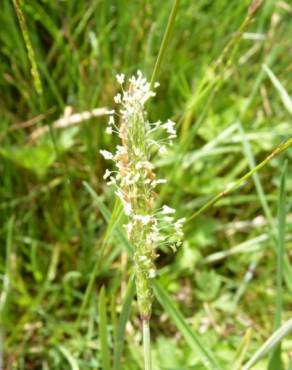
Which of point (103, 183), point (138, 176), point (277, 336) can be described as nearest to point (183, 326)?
point (277, 336)

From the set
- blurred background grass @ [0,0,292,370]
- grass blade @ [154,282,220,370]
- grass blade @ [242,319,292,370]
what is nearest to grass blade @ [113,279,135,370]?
grass blade @ [154,282,220,370]

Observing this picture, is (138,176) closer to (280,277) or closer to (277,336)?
(277,336)

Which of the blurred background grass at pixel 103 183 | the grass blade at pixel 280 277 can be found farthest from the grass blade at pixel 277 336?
the blurred background grass at pixel 103 183

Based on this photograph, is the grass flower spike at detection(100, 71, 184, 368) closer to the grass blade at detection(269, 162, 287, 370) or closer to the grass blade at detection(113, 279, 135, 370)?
the grass blade at detection(113, 279, 135, 370)

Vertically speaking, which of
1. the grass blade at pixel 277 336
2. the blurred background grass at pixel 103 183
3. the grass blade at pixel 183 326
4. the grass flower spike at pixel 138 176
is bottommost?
the grass blade at pixel 277 336

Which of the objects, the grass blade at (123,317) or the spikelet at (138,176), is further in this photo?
the grass blade at (123,317)

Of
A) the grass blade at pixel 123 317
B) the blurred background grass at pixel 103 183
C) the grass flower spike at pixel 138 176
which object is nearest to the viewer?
the grass flower spike at pixel 138 176

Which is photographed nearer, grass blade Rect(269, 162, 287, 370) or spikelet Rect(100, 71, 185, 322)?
spikelet Rect(100, 71, 185, 322)

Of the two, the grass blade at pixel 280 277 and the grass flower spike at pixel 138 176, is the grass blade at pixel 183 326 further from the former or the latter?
the grass flower spike at pixel 138 176

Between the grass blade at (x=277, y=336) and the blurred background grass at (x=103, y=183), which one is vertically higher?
the blurred background grass at (x=103, y=183)

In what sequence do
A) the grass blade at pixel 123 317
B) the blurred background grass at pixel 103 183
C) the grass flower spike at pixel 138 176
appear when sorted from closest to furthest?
1. the grass flower spike at pixel 138 176
2. the grass blade at pixel 123 317
3. the blurred background grass at pixel 103 183
